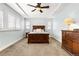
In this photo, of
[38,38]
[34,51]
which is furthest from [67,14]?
[34,51]

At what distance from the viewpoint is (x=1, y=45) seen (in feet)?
16.0

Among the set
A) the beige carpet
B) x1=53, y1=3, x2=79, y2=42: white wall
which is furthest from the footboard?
the beige carpet

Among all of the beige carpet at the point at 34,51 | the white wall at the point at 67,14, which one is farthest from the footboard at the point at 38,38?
the beige carpet at the point at 34,51

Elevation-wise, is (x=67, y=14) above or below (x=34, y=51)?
above

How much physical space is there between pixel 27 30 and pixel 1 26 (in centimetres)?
657

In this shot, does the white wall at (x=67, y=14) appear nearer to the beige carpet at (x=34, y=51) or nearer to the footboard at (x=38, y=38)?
the footboard at (x=38, y=38)

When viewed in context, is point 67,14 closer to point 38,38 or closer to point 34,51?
point 38,38

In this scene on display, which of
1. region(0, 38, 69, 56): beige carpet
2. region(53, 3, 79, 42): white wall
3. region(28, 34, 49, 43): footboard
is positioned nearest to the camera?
region(0, 38, 69, 56): beige carpet

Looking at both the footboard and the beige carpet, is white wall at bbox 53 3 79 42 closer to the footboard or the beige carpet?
the footboard

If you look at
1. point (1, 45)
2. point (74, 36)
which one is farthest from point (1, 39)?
point (74, 36)

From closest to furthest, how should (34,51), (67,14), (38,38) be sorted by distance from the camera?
(34,51)
(67,14)
(38,38)

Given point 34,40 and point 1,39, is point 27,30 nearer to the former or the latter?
point 34,40

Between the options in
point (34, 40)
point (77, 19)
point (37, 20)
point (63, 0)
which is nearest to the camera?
point (63, 0)

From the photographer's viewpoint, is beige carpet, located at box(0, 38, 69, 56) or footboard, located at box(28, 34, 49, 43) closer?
beige carpet, located at box(0, 38, 69, 56)
